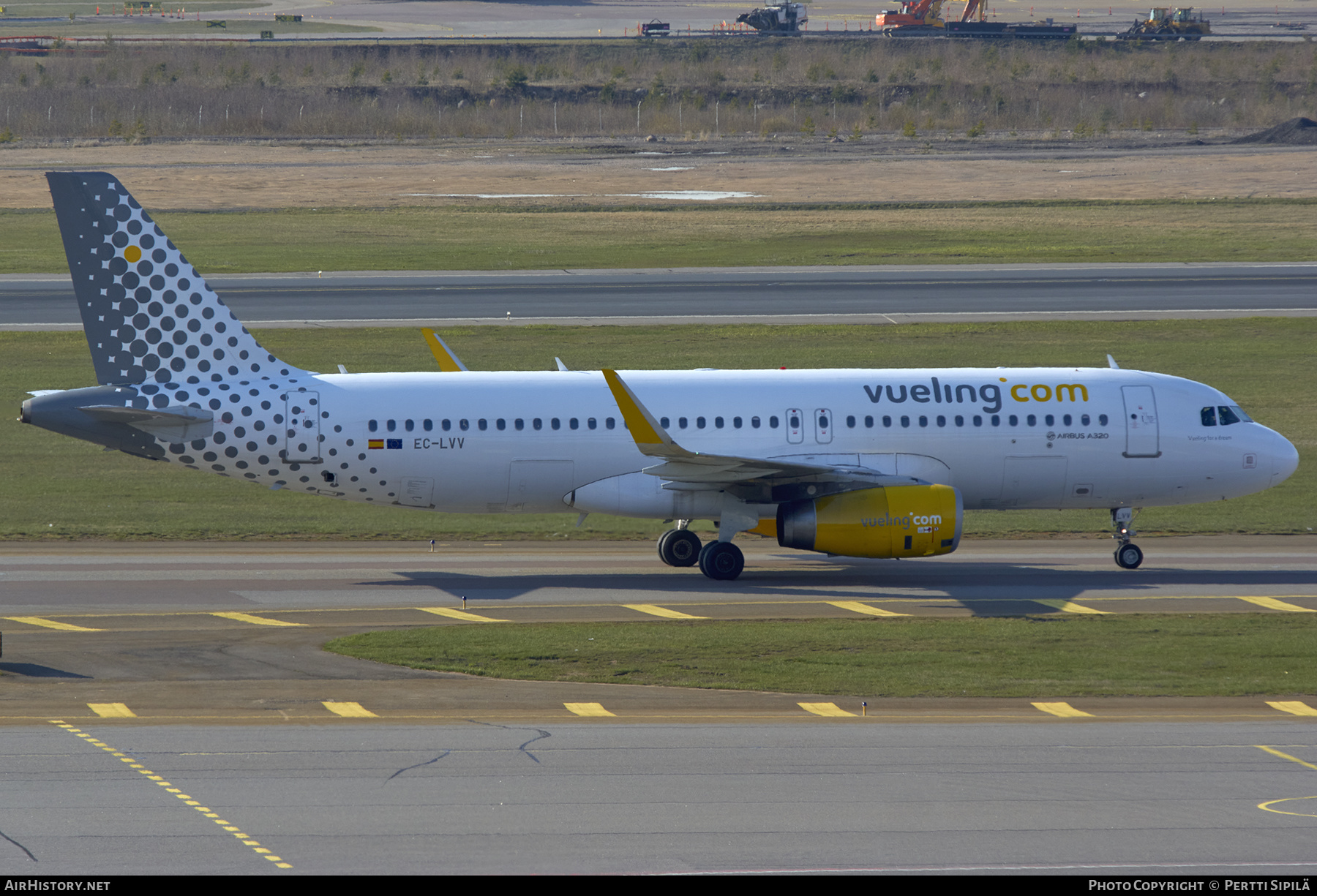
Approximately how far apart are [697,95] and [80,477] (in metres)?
112

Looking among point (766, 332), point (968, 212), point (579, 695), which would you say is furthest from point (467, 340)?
point (968, 212)

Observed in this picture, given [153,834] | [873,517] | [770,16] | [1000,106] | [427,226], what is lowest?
[153,834]

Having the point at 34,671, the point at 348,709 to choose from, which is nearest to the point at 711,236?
the point at 34,671

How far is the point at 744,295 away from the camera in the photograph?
7038 cm

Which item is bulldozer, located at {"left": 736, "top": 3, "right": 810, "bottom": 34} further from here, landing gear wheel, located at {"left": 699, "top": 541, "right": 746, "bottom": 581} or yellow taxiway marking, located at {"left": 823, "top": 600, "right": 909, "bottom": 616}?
yellow taxiway marking, located at {"left": 823, "top": 600, "right": 909, "bottom": 616}

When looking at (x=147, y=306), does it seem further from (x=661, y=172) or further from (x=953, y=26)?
(x=953, y=26)

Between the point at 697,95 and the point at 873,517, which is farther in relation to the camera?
the point at 697,95

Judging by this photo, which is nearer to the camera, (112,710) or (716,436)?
(112,710)

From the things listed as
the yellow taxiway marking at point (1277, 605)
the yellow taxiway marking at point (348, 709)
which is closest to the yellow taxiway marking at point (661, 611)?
the yellow taxiway marking at point (348, 709)

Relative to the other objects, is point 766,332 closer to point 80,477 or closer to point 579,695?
point 80,477

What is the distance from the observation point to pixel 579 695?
2408 centimetres

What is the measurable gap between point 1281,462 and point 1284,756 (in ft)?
50.8

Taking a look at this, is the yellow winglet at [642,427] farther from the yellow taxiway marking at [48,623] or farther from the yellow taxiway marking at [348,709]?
the yellow taxiway marking at [48,623]

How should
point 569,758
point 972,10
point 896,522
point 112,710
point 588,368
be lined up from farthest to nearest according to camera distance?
point 972,10, point 588,368, point 896,522, point 112,710, point 569,758
